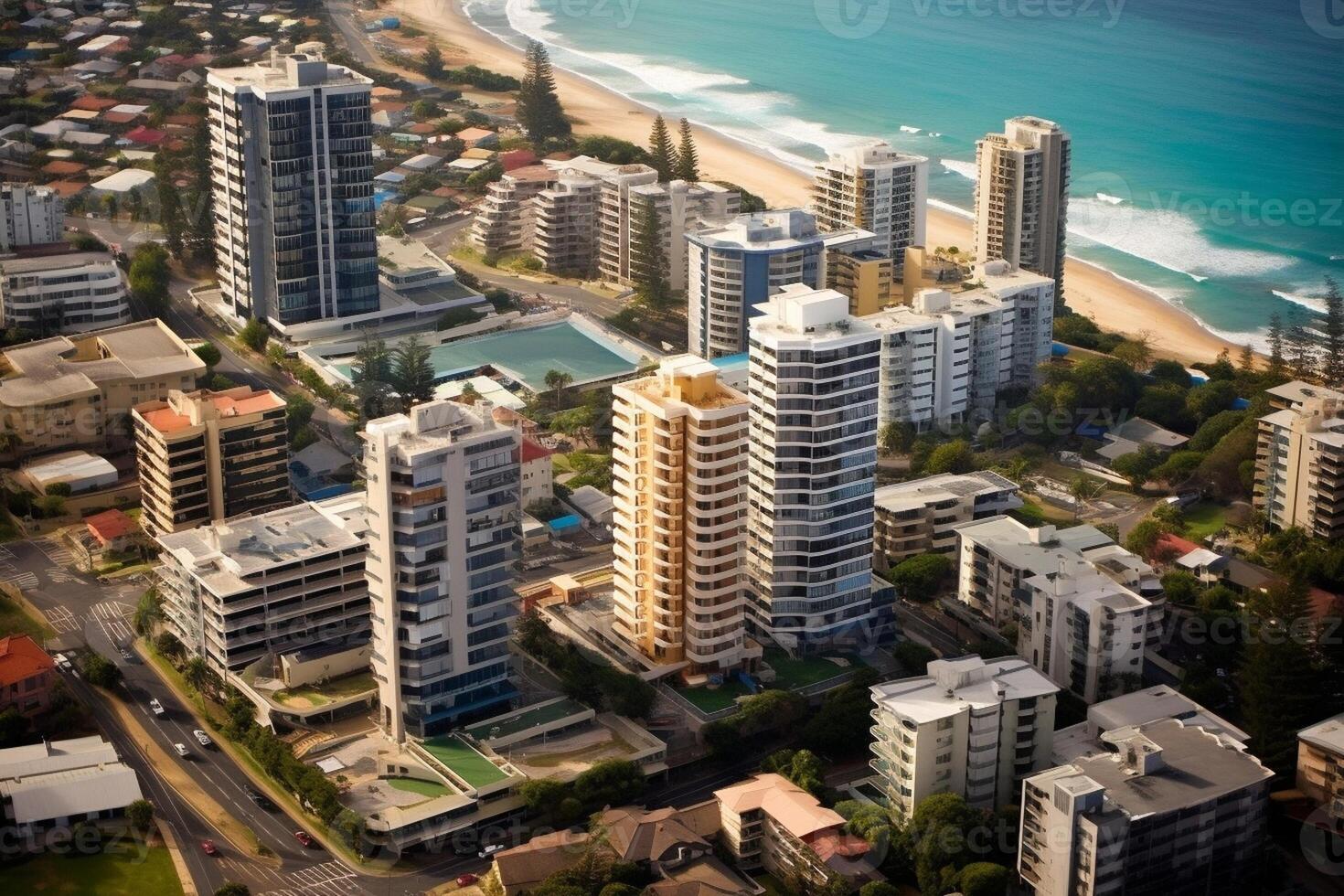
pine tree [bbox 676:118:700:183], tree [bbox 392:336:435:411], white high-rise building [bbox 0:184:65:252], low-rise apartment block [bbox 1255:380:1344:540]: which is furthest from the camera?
pine tree [bbox 676:118:700:183]

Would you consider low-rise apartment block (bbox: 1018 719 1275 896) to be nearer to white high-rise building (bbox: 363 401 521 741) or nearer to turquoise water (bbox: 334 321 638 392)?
white high-rise building (bbox: 363 401 521 741)

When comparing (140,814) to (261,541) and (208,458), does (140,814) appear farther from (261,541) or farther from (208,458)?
(208,458)

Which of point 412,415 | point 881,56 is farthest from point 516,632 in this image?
point 881,56

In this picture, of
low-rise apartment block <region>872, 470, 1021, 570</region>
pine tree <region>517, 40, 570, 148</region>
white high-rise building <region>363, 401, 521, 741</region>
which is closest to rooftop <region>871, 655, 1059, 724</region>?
white high-rise building <region>363, 401, 521, 741</region>

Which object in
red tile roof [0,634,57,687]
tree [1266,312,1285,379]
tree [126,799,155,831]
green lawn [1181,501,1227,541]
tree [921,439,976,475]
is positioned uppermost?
tree [1266,312,1285,379]

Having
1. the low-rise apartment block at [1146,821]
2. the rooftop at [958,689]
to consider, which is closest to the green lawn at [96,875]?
the rooftop at [958,689]

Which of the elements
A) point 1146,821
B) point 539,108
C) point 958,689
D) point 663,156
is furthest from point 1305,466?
point 539,108

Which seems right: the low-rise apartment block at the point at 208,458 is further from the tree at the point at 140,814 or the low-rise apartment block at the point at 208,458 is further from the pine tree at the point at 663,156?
the pine tree at the point at 663,156
